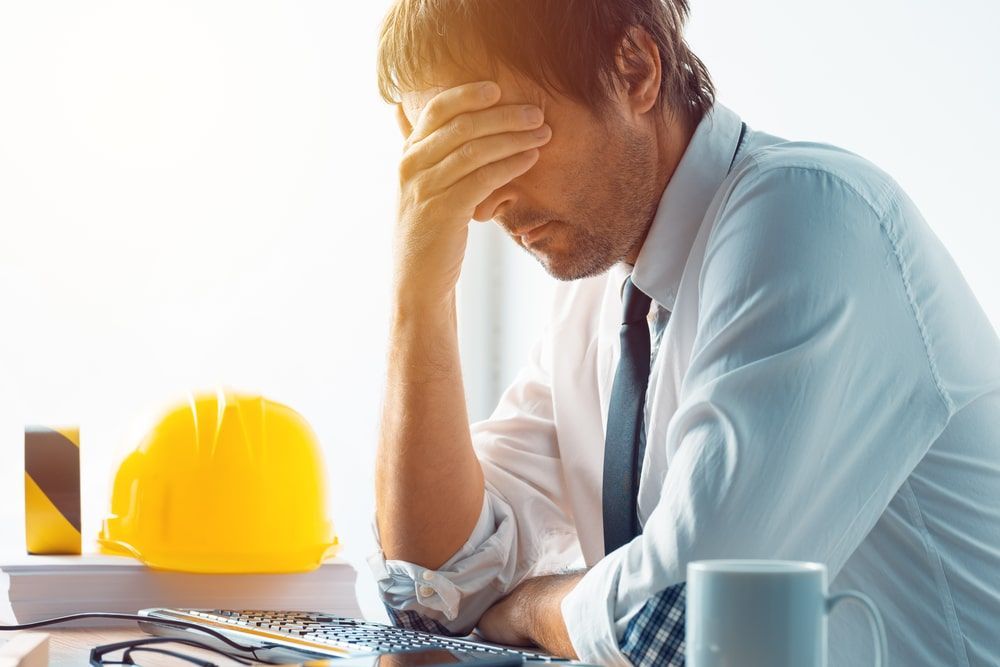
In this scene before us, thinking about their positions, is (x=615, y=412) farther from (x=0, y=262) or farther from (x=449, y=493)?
(x=0, y=262)

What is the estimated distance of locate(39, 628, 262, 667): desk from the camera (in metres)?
1.02

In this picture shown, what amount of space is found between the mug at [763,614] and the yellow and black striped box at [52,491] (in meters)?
1.21

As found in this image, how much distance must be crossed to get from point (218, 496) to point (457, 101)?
2.36 feet

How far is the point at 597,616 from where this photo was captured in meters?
0.94

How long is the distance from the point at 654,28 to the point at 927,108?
75 centimetres

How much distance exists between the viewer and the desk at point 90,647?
3.34ft

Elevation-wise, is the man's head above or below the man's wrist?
above

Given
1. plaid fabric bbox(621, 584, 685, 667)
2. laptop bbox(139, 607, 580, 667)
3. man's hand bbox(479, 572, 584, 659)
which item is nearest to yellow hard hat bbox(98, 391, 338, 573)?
laptop bbox(139, 607, 580, 667)

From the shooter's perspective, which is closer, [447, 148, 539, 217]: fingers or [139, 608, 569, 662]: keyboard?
[139, 608, 569, 662]: keyboard

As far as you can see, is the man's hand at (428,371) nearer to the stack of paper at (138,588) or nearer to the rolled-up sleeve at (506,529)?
the rolled-up sleeve at (506,529)

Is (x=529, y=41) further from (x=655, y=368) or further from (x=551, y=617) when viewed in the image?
(x=551, y=617)

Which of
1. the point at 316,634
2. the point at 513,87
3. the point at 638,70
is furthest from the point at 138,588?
the point at 638,70

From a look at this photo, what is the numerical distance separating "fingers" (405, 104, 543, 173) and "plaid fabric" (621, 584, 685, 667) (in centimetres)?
57

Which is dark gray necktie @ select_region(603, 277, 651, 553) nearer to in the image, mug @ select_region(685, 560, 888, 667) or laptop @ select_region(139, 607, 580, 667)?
laptop @ select_region(139, 607, 580, 667)
